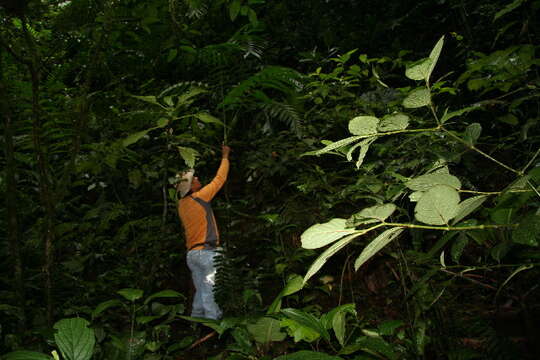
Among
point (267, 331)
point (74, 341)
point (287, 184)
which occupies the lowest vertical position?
point (287, 184)

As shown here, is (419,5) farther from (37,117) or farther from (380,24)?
(37,117)

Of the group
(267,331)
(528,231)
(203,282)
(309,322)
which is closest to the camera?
(528,231)

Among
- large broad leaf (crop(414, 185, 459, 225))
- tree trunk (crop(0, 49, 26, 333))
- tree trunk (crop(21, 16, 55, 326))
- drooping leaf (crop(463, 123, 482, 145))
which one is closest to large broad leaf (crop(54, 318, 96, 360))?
tree trunk (crop(21, 16, 55, 326))

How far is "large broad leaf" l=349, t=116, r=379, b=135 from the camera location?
585mm

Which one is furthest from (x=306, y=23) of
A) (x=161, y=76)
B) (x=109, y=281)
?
(x=109, y=281)

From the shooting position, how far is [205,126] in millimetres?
3145

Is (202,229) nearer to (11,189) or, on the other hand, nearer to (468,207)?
(11,189)

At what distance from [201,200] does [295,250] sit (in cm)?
105

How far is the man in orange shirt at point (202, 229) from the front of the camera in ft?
10.2

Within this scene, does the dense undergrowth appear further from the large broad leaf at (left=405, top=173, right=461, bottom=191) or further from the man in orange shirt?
the man in orange shirt

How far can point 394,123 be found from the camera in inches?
22.1

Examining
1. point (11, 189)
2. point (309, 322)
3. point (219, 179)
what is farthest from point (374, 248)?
point (219, 179)

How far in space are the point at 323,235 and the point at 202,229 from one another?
2.77 m

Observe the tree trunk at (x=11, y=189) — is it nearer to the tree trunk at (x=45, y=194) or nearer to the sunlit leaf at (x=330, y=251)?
the tree trunk at (x=45, y=194)
